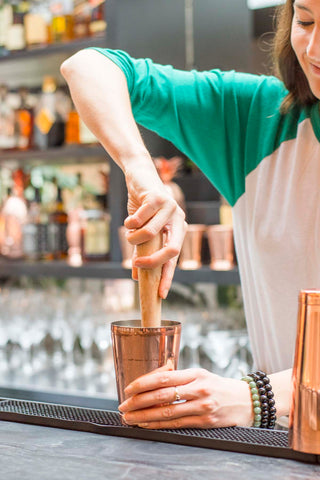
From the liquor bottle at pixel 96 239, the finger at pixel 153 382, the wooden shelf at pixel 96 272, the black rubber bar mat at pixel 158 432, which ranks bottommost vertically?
the wooden shelf at pixel 96 272

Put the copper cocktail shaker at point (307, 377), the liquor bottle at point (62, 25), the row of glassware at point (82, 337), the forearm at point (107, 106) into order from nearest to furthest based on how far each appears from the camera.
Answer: the copper cocktail shaker at point (307, 377)
the forearm at point (107, 106)
the row of glassware at point (82, 337)
the liquor bottle at point (62, 25)

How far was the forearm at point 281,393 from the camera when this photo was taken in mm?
1073

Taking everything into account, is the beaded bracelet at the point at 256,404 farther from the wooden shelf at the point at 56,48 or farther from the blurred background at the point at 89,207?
the wooden shelf at the point at 56,48

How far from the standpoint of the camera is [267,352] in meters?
1.52

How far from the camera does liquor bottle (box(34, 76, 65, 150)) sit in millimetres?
3152

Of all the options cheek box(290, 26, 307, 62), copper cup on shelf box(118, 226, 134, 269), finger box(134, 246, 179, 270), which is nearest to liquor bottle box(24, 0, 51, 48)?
copper cup on shelf box(118, 226, 134, 269)

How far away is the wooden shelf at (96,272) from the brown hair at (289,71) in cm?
109

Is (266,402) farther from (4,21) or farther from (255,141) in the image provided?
(4,21)

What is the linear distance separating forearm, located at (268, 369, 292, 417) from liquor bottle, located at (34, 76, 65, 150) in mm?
2259

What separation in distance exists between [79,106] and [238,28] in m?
1.72

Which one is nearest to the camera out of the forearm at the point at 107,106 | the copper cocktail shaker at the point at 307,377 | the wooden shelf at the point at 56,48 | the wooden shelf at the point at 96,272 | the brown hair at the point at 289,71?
the copper cocktail shaker at the point at 307,377

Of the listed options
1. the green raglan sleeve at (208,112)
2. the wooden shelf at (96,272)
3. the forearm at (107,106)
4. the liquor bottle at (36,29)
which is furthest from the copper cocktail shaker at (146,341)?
the liquor bottle at (36,29)

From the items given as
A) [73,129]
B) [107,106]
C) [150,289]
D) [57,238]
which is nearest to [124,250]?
[57,238]

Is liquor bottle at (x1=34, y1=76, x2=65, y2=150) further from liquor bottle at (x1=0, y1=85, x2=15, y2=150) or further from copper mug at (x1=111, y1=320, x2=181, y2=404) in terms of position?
copper mug at (x1=111, y1=320, x2=181, y2=404)
